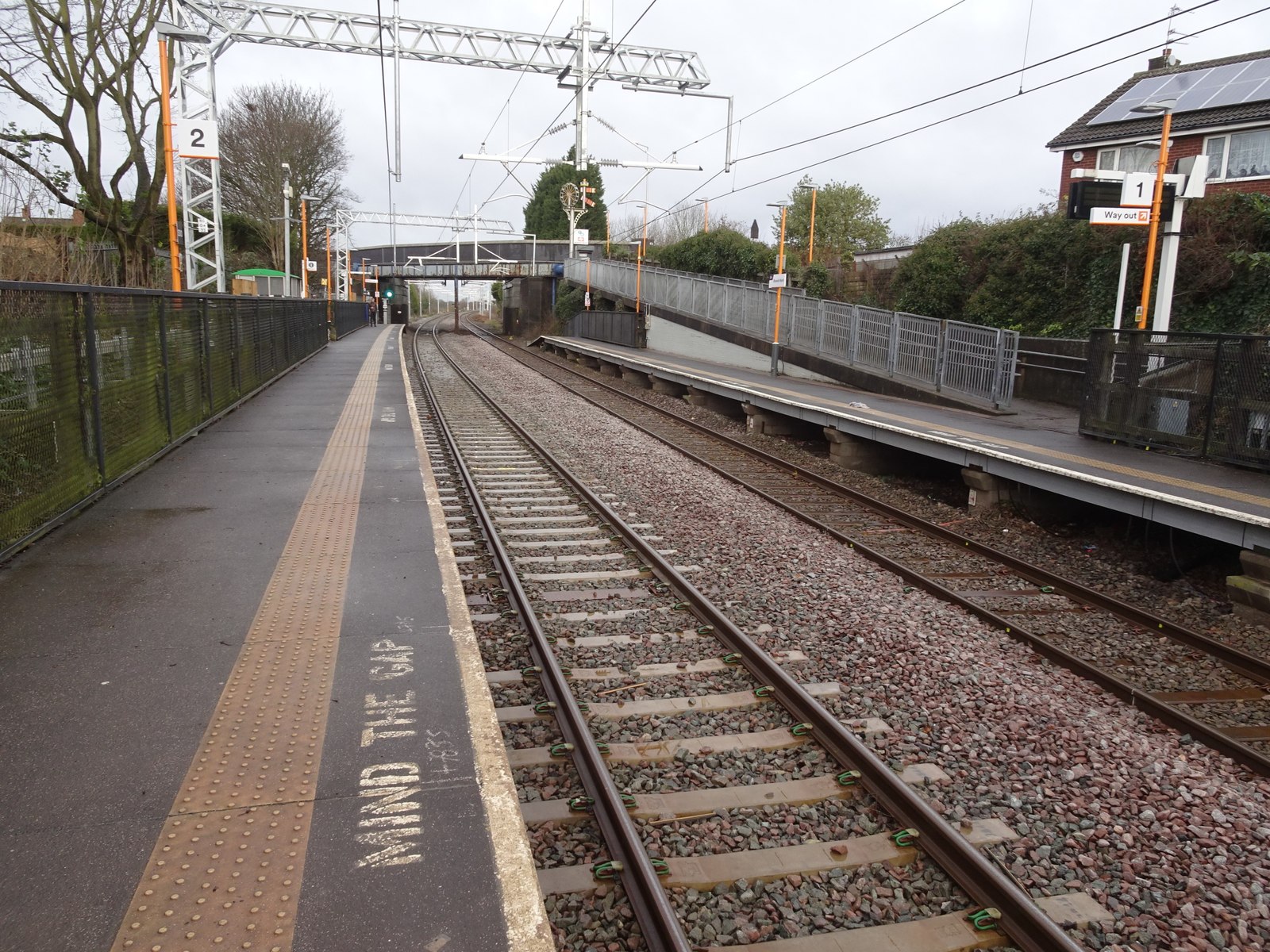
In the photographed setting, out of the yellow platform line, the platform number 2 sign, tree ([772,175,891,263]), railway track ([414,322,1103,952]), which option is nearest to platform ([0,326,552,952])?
the yellow platform line

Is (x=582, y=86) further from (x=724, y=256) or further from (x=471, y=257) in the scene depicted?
(x=471, y=257)

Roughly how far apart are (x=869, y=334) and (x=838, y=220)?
82.5 ft

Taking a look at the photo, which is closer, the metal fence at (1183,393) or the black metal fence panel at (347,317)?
the metal fence at (1183,393)

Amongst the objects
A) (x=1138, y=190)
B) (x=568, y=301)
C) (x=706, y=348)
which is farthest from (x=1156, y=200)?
(x=568, y=301)

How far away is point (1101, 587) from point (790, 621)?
353 centimetres

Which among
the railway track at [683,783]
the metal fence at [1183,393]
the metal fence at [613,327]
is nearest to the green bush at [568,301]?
the metal fence at [613,327]

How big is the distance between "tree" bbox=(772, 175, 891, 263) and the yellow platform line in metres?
39.1

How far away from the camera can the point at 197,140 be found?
16.7 meters

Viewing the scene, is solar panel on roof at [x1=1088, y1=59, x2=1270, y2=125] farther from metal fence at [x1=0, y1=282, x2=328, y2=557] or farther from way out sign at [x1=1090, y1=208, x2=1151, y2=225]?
metal fence at [x1=0, y1=282, x2=328, y2=557]

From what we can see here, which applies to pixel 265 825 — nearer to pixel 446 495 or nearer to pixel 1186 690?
pixel 1186 690

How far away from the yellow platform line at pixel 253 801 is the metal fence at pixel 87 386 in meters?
2.17

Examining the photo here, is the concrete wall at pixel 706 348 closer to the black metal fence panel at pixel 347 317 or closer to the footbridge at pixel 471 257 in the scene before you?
the black metal fence panel at pixel 347 317

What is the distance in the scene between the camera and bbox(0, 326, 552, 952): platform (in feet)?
9.89

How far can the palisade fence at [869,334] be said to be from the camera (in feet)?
52.9
